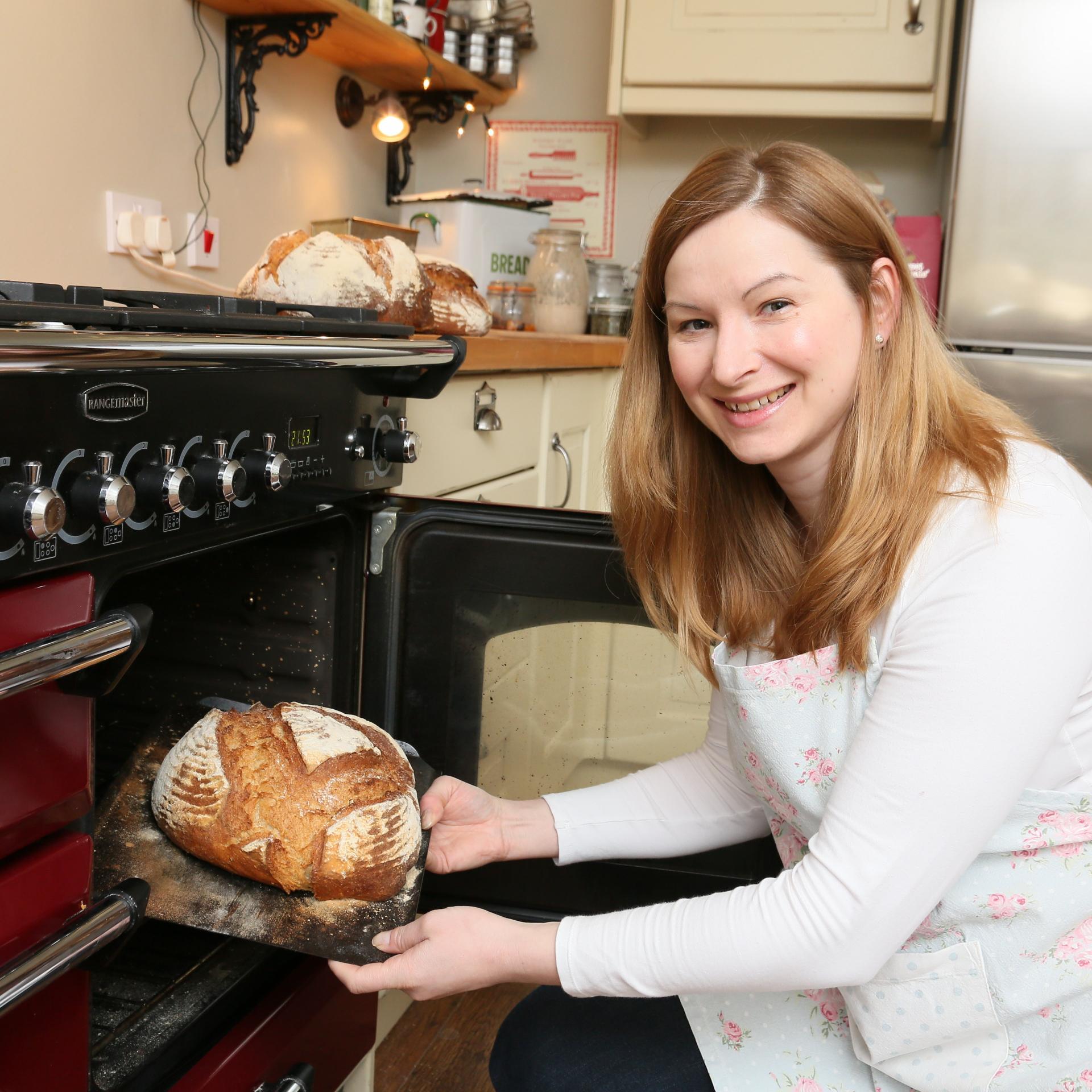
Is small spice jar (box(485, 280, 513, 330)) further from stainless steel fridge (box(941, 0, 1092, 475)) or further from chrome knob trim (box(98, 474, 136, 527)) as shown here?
chrome knob trim (box(98, 474, 136, 527))

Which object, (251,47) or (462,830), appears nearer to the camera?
(462,830)

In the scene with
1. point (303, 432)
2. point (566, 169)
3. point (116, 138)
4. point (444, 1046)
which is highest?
point (566, 169)

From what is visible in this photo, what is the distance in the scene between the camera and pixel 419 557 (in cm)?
103

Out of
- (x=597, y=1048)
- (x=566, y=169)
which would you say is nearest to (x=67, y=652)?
(x=597, y=1048)

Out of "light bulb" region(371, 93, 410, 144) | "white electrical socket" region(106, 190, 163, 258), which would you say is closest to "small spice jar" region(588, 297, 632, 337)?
"light bulb" region(371, 93, 410, 144)

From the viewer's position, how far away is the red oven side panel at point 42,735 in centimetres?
59

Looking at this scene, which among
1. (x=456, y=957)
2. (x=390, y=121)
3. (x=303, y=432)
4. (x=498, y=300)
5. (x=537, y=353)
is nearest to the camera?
(x=456, y=957)

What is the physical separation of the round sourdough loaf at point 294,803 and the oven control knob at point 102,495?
0.30 metres

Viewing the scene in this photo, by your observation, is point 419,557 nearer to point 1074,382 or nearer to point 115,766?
point 115,766

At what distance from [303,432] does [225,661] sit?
13.1 inches

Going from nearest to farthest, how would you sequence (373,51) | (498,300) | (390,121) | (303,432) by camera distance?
(303,432)
(373,51)
(498,300)
(390,121)

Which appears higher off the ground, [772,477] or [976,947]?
[772,477]

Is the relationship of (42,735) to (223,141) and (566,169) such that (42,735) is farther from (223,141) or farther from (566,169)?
(566,169)

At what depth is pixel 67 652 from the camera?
0.58 m
